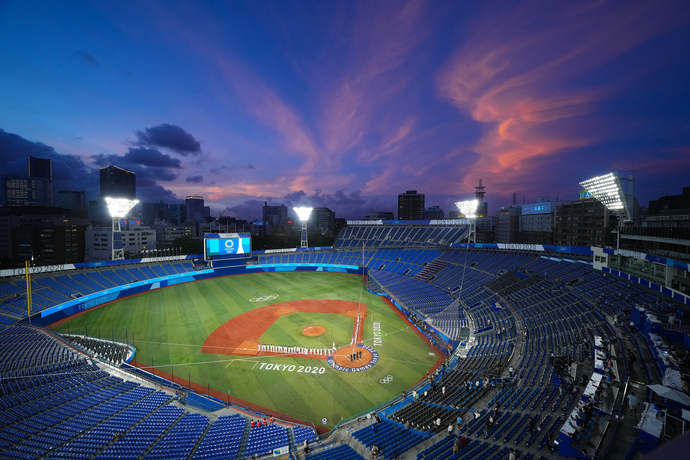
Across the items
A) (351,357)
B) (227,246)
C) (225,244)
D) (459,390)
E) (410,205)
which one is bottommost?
(351,357)

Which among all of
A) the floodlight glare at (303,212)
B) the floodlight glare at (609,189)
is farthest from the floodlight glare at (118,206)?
the floodlight glare at (609,189)

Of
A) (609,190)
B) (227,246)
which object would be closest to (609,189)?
(609,190)

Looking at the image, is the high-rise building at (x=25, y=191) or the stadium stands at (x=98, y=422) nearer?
the stadium stands at (x=98, y=422)

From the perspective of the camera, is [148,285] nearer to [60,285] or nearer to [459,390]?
[60,285]

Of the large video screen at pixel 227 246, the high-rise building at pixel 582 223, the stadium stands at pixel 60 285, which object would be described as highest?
the high-rise building at pixel 582 223

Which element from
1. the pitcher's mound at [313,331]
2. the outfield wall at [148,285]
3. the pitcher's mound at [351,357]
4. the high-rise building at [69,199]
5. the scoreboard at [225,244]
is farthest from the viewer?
the high-rise building at [69,199]

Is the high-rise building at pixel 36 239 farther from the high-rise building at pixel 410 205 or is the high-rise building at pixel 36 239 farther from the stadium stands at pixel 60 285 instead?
the high-rise building at pixel 410 205

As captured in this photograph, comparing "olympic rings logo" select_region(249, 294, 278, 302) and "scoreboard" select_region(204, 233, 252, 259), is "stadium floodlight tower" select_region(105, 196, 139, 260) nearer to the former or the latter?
"scoreboard" select_region(204, 233, 252, 259)

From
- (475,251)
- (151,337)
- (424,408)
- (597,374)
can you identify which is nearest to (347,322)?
(424,408)
